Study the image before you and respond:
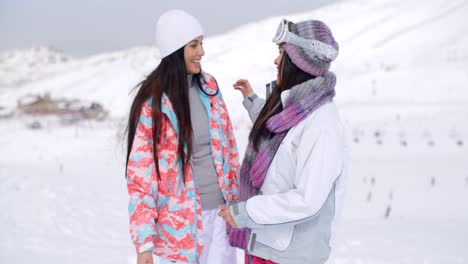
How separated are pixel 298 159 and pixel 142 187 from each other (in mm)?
649

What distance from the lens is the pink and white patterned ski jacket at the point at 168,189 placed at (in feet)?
6.07

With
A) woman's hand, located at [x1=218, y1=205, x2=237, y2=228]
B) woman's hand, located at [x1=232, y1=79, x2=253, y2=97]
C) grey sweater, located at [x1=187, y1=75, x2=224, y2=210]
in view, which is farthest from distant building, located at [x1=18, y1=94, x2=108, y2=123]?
woman's hand, located at [x1=218, y1=205, x2=237, y2=228]

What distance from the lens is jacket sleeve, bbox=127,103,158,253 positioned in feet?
6.02

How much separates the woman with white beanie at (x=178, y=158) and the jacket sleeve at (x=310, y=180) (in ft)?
1.43

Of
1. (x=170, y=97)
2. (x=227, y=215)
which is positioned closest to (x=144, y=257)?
(x=227, y=215)

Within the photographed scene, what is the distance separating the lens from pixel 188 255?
1.97 metres

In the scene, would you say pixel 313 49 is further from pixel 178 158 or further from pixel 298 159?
pixel 178 158

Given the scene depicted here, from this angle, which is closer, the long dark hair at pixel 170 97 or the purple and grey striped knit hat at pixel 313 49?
the purple and grey striped knit hat at pixel 313 49

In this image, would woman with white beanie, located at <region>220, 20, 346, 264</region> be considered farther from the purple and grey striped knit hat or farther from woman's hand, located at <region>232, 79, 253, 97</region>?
woman's hand, located at <region>232, 79, 253, 97</region>

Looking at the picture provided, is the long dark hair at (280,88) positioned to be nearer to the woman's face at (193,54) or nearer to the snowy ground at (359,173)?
the woman's face at (193,54)

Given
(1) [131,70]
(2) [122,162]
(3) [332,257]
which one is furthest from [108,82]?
(3) [332,257]

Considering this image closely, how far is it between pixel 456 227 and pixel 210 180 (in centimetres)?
475

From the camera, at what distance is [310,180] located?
157cm

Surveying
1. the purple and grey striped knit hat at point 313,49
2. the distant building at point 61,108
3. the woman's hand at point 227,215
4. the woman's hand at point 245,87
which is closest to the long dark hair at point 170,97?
the woman's hand at point 227,215
